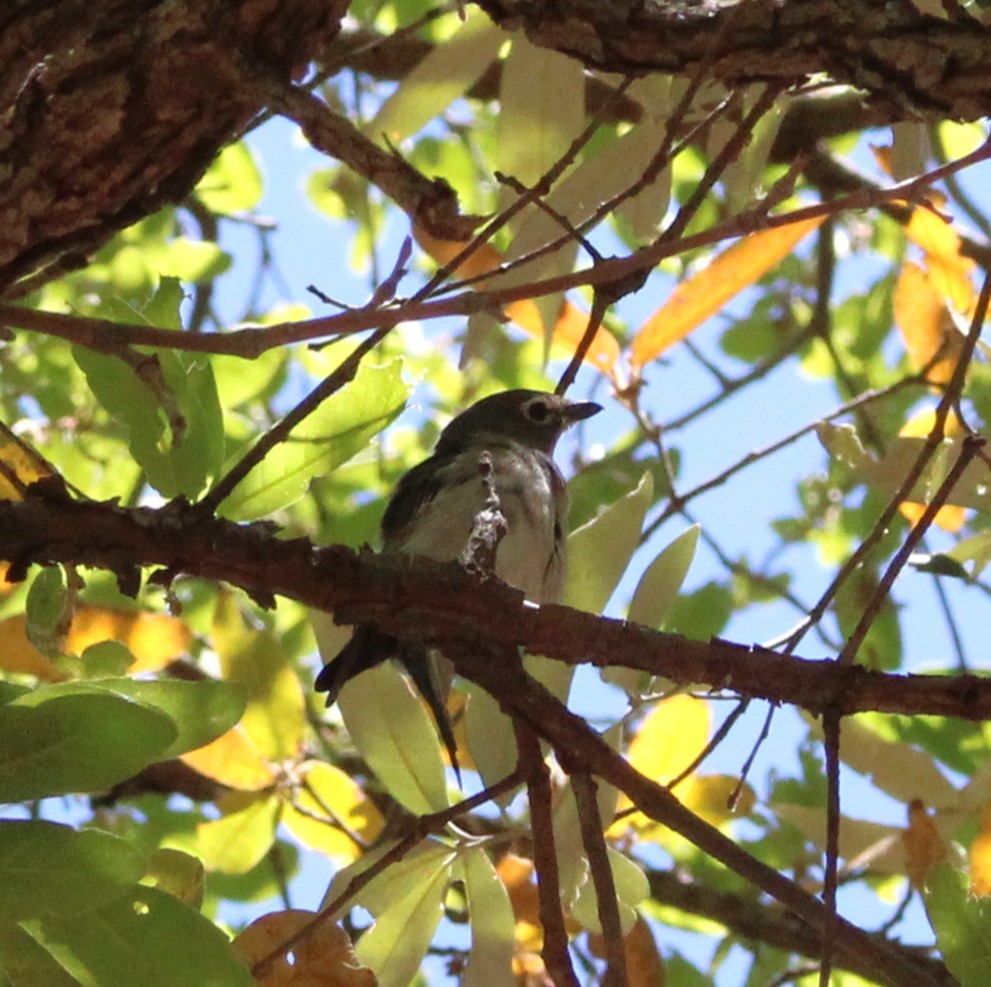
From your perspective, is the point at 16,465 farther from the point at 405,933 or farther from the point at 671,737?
the point at 671,737

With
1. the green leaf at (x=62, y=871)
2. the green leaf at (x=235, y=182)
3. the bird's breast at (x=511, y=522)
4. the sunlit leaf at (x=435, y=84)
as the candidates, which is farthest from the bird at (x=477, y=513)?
the green leaf at (x=62, y=871)

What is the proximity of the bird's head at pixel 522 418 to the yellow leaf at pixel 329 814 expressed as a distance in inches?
50.2

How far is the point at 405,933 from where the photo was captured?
2.08 metres

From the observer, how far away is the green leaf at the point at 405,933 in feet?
6.76

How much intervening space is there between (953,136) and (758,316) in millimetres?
1445

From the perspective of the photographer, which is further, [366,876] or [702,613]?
[702,613]

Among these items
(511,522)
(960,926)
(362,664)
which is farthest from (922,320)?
(960,926)

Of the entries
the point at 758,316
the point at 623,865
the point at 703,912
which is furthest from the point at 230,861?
the point at 758,316

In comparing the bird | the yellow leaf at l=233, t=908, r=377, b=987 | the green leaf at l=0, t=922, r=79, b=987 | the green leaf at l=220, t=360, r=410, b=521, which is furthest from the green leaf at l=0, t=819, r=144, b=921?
the bird

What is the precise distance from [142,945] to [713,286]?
170cm

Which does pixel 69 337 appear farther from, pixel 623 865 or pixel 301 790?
pixel 301 790

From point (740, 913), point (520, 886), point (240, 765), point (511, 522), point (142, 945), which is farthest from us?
point (740, 913)

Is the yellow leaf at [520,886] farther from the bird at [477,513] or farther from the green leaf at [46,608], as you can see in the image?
the green leaf at [46,608]

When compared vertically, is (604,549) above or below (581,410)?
below
